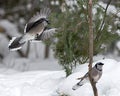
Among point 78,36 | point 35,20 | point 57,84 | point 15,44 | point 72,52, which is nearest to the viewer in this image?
point 15,44

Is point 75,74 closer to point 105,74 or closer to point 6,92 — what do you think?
point 105,74

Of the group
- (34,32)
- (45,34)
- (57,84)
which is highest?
(34,32)

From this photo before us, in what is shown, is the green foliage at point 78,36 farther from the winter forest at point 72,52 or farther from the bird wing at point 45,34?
the bird wing at point 45,34

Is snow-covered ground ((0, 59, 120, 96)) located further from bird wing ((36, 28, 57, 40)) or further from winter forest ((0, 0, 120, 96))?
bird wing ((36, 28, 57, 40))

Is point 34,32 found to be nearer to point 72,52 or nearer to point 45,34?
point 45,34

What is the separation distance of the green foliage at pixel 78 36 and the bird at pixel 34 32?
3.78 feet

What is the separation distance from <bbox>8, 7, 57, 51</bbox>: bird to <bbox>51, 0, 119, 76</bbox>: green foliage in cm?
115

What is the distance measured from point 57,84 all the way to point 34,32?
1290mm

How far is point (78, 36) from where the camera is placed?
6.42 metres

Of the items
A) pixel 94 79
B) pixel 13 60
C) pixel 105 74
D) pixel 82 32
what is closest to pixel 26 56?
pixel 13 60

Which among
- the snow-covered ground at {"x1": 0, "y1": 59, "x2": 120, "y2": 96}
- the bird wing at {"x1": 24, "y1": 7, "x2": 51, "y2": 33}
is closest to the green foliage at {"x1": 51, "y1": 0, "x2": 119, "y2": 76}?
the snow-covered ground at {"x1": 0, "y1": 59, "x2": 120, "y2": 96}

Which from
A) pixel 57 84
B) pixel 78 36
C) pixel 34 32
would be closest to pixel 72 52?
pixel 78 36

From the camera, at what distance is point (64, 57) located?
627cm

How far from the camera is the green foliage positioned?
618cm
